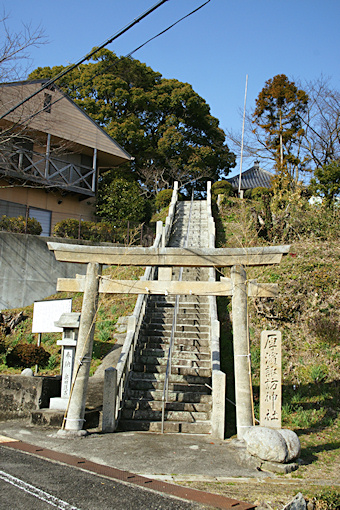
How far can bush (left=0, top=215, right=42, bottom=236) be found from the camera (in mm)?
17000

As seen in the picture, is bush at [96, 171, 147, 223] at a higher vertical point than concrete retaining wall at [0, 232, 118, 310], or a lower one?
higher

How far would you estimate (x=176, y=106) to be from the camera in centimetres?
3344

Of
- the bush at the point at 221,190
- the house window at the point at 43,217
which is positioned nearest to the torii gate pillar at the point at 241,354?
the house window at the point at 43,217

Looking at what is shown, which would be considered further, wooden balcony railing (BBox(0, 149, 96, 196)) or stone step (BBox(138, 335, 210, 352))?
wooden balcony railing (BBox(0, 149, 96, 196))

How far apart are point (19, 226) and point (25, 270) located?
1.88m

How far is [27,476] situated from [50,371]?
7537 millimetres

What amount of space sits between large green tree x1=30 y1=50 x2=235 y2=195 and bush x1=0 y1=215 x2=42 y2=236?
43.5 ft

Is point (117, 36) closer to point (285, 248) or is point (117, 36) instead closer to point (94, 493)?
point (285, 248)

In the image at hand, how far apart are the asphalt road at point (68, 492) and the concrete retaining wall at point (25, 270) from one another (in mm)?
11363

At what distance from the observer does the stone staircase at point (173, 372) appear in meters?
9.05

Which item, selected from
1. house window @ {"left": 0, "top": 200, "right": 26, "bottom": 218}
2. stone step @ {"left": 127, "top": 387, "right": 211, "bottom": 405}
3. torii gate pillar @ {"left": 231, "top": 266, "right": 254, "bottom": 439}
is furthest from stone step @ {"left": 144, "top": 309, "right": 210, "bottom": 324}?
house window @ {"left": 0, "top": 200, "right": 26, "bottom": 218}

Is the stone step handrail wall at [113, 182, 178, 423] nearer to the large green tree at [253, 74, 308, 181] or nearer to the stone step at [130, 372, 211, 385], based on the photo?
the stone step at [130, 372, 211, 385]

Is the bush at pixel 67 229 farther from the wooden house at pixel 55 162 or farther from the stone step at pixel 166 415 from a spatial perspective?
the stone step at pixel 166 415

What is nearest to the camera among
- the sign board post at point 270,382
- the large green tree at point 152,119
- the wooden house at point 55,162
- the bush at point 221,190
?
the sign board post at point 270,382
